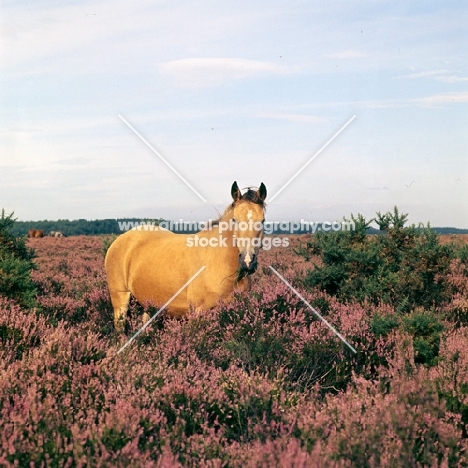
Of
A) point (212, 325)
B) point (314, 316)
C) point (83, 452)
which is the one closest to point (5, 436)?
point (83, 452)

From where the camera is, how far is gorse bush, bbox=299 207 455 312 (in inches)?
403

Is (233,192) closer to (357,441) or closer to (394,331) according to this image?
(394,331)

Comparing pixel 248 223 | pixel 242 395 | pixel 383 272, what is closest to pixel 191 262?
pixel 248 223

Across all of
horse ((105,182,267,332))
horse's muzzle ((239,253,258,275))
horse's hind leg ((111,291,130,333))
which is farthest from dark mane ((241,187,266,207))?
horse's hind leg ((111,291,130,333))

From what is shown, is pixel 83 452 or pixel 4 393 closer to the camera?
pixel 83 452

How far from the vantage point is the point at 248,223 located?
6.86 m

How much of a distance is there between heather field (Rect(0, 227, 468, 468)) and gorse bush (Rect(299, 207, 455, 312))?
253 cm

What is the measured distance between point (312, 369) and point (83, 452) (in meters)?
2.95

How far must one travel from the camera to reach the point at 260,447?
3.33 metres

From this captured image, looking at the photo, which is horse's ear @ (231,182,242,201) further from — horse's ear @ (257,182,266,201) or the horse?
horse's ear @ (257,182,266,201)

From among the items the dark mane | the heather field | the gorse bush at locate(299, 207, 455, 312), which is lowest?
the heather field

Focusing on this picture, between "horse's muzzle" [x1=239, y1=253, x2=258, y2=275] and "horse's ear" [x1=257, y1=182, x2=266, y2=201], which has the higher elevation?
"horse's ear" [x1=257, y1=182, x2=266, y2=201]

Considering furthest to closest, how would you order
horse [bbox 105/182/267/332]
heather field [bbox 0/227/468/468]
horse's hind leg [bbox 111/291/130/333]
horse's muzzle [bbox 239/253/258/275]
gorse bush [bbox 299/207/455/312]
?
gorse bush [bbox 299/207/455/312], horse's hind leg [bbox 111/291/130/333], horse [bbox 105/182/267/332], horse's muzzle [bbox 239/253/258/275], heather field [bbox 0/227/468/468]

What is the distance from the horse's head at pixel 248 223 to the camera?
672cm
